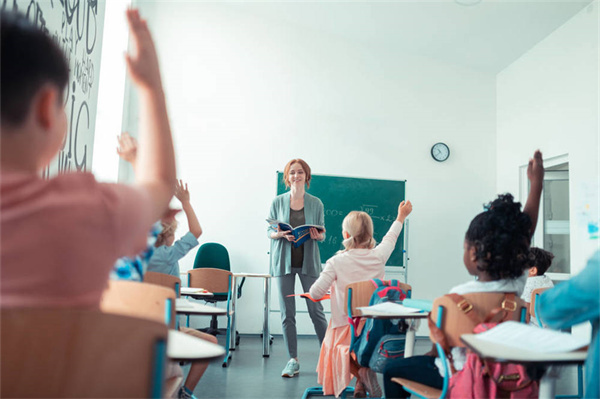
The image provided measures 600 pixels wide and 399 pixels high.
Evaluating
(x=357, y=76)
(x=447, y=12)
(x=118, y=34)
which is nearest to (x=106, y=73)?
(x=118, y=34)

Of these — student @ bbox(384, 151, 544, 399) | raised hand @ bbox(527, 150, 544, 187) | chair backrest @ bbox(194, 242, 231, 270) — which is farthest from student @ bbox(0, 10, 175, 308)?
chair backrest @ bbox(194, 242, 231, 270)

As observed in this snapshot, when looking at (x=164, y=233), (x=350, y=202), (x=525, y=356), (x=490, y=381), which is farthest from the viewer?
(x=350, y=202)

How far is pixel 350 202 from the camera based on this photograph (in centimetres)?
609

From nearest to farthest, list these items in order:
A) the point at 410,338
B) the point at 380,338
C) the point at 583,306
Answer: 1. the point at 583,306
2. the point at 410,338
3. the point at 380,338

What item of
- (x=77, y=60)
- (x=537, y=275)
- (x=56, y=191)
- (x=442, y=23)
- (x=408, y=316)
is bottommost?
(x=408, y=316)

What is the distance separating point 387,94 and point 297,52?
1.28 metres

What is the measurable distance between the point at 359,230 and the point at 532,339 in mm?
1819

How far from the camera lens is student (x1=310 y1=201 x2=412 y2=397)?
279cm

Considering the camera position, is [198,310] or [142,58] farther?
[198,310]

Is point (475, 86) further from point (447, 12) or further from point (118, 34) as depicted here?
point (118, 34)

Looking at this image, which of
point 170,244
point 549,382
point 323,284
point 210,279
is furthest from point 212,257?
point 549,382

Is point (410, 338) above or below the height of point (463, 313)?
below

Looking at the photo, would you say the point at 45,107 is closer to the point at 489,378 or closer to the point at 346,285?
the point at 489,378

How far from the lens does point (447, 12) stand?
5430mm
